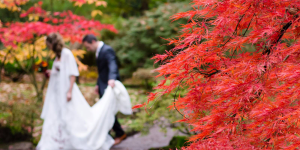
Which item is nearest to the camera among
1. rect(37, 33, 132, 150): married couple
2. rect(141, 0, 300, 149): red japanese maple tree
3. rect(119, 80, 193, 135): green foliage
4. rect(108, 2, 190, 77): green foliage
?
rect(141, 0, 300, 149): red japanese maple tree

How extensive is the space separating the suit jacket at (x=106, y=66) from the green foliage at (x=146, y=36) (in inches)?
177

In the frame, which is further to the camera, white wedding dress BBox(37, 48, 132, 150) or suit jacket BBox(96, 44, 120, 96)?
suit jacket BBox(96, 44, 120, 96)

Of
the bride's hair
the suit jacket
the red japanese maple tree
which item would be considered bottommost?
the suit jacket

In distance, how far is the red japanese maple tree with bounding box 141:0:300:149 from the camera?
1.27 m

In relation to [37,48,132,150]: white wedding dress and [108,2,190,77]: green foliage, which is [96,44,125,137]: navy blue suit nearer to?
[37,48,132,150]: white wedding dress

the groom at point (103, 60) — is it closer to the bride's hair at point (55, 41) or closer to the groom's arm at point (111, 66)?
the groom's arm at point (111, 66)

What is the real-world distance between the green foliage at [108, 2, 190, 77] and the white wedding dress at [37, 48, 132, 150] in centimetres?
489

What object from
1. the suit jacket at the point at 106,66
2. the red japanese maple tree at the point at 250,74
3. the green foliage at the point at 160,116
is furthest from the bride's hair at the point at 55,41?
the red japanese maple tree at the point at 250,74

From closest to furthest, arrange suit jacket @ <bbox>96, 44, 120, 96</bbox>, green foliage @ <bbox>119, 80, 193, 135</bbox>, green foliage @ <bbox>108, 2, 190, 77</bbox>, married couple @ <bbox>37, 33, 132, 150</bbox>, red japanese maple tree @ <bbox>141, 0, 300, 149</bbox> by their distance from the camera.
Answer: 1. red japanese maple tree @ <bbox>141, 0, 300, 149</bbox>
2. green foliage @ <bbox>119, 80, 193, 135</bbox>
3. married couple @ <bbox>37, 33, 132, 150</bbox>
4. suit jacket @ <bbox>96, 44, 120, 96</bbox>
5. green foliage @ <bbox>108, 2, 190, 77</bbox>

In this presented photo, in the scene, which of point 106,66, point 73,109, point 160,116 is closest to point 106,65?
point 106,66

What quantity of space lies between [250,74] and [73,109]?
3188 mm

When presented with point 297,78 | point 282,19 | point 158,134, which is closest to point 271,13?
point 282,19

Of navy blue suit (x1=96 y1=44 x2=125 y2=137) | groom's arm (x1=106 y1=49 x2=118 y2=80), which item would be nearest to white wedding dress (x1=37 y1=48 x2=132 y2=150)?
groom's arm (x1=106 y1=49 x2=118 y2=80)

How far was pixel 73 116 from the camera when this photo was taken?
3.98 metres
